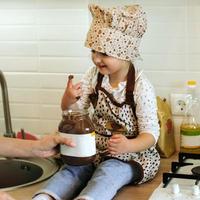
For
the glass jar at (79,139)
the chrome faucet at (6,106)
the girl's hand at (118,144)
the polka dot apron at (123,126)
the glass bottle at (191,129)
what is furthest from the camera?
the chrome faucet at (6,106)

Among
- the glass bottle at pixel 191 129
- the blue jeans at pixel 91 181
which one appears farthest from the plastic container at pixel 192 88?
the blue jeans at pixel 91 181

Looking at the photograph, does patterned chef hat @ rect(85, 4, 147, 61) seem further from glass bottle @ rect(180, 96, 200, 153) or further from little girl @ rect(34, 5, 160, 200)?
glass bottle @ rect(180, 96, 200, 153)

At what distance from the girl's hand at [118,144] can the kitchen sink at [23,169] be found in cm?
34

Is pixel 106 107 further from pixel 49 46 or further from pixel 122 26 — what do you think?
pixel 49 46

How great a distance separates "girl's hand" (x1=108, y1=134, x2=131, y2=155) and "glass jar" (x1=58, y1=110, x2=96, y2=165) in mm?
105

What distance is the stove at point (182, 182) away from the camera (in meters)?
1.36

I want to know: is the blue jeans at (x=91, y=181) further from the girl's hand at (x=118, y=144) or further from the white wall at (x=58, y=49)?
the white wall at (x=58, y=49)

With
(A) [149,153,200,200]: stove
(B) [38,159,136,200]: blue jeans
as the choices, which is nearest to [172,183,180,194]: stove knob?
(A) [149,153,200,200]: stove

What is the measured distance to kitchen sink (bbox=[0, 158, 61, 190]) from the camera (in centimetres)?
177

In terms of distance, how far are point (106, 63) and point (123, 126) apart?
191mm

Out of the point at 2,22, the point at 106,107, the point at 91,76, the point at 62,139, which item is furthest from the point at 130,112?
the point at 2,22

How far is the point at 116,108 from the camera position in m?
1.56

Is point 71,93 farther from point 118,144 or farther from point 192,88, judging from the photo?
point 192,88

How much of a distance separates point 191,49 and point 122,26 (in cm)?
36
